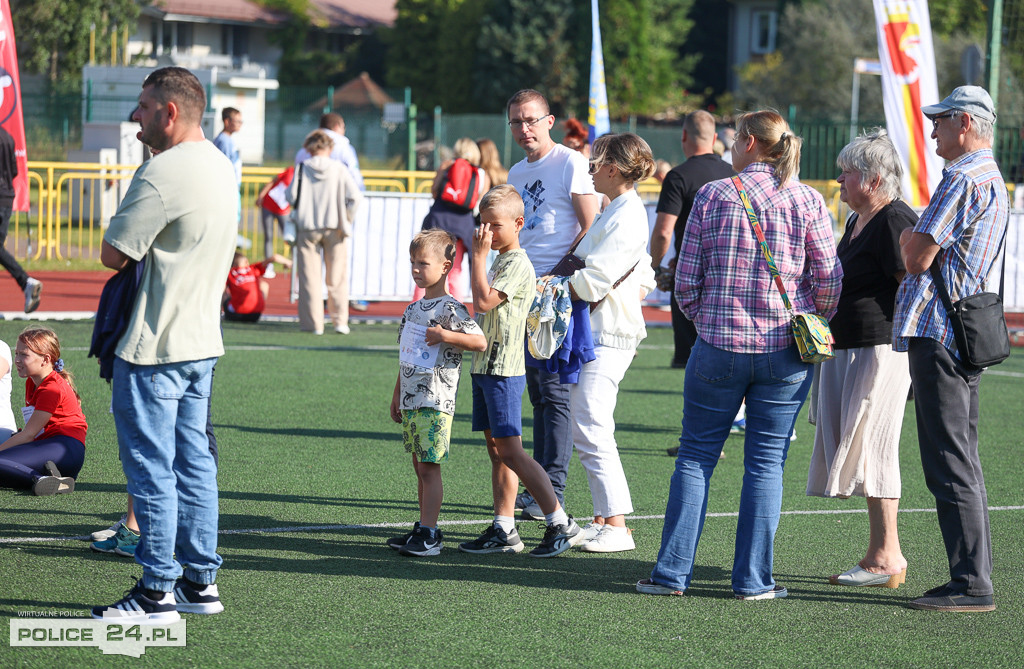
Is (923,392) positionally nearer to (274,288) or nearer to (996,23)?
(996,23)

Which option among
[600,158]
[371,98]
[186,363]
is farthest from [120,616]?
[371,98]

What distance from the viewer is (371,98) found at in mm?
49875

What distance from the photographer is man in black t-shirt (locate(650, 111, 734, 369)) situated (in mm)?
7980

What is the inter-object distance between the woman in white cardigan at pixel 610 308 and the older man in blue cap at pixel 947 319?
47.5 inches

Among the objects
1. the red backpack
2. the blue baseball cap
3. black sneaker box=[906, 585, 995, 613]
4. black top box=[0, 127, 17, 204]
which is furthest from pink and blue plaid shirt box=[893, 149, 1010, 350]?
black top box=[0, 127, 17, 204]

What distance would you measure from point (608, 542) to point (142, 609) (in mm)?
2244

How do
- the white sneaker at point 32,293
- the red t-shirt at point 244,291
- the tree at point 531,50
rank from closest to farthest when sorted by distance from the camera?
1. the white sneaker at point 32,293
2. the red t-shirt at point 244,291
3. the tree at point 531,50

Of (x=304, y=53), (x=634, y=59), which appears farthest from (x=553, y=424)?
(x=304, y=53)

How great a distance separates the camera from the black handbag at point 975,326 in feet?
15.8

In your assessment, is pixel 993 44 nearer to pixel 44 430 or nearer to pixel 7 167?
pixel 7 167

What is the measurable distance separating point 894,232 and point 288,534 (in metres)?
3.04

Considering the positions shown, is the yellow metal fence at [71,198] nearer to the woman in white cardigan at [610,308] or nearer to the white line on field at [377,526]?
the white line on field at [377,526]

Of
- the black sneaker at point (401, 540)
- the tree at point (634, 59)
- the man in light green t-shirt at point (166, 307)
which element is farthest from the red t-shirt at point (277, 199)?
the tree at point (634, 59)

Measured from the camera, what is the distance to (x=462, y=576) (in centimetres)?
531
